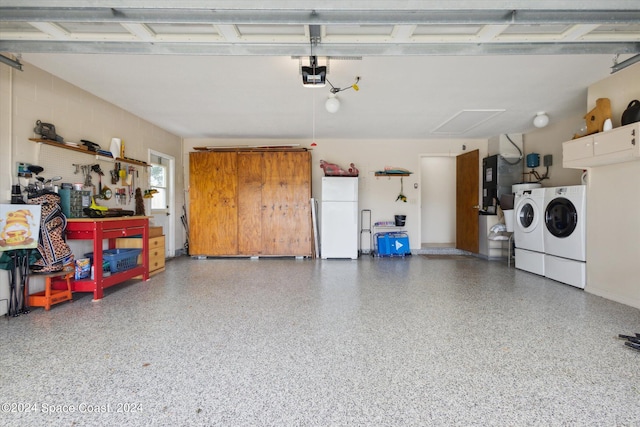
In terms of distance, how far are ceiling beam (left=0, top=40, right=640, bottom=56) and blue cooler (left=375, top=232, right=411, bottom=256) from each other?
4496 mm

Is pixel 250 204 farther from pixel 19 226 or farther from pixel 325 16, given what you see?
pixel 325 16

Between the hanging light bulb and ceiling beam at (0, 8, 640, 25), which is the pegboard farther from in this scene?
the hanging light bulb

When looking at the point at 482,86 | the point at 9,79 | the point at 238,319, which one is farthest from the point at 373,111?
the point at 9,79

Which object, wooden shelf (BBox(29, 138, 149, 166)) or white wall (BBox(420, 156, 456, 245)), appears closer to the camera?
wooden shelf (BBox(29, 138, 149, 166))

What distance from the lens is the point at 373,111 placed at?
4828 mm

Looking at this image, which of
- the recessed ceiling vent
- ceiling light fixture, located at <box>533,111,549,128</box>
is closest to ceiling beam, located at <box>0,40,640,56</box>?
the recessed ceiling vent

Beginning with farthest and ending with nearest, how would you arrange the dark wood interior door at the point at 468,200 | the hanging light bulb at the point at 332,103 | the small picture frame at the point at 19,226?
the dark wood interior door at the point at 468,200 → the hanging light bulb at the point at 332,103 → the small picture frame at the point at 19,226

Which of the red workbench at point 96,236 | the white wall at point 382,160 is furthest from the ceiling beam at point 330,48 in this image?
the white wall at point 382,160

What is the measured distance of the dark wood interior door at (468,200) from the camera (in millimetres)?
6478

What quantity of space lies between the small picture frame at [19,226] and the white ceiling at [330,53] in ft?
4.73

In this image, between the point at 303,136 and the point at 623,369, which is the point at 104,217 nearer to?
the point at 303,136

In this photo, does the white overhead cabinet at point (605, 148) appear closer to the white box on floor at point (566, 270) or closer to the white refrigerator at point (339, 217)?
the white box on floor at point (566, 270)

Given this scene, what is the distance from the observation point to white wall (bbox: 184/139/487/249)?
273 inches

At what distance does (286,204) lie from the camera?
20.7ft
